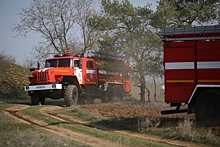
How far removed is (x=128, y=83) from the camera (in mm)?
27781

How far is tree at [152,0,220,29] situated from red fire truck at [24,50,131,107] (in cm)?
442

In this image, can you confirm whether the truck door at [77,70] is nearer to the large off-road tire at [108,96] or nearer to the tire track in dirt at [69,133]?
the large off-road tire at [108,96]

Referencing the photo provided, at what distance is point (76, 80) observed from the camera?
21766 millimetres

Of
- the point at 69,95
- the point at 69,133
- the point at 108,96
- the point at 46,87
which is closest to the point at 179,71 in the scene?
the point at 69,133

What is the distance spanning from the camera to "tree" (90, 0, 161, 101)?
23797 mm

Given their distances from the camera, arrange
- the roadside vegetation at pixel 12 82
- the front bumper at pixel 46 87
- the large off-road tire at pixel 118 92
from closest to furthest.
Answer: the front bumper at pixel 46 87
the large off-road tire at pixel 118 92
the roadside vegetation at pixel 12 82

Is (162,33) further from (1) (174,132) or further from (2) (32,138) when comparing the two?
(2) (32,138)

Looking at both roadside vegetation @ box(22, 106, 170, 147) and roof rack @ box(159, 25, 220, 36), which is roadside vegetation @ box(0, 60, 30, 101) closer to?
roadside vegetation @ box(22, 106, 170, 147)

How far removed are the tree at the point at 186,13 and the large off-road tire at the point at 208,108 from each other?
37.5 feet

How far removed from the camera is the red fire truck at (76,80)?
20.4 meters

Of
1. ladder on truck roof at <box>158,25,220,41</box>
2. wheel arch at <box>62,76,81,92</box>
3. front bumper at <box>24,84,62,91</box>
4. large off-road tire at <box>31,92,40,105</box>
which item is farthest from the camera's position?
Result: large off-road tire at <box>31,92,40,105</box>

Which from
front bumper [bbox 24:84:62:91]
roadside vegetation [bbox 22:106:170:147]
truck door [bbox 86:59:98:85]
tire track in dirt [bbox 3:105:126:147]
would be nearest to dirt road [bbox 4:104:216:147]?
tire track in dirt [bbox 3:105:126:147]

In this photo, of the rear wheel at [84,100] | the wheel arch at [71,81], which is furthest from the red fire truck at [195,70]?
the rear wheel at [84,100]

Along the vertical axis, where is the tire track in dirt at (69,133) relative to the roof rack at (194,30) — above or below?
below
